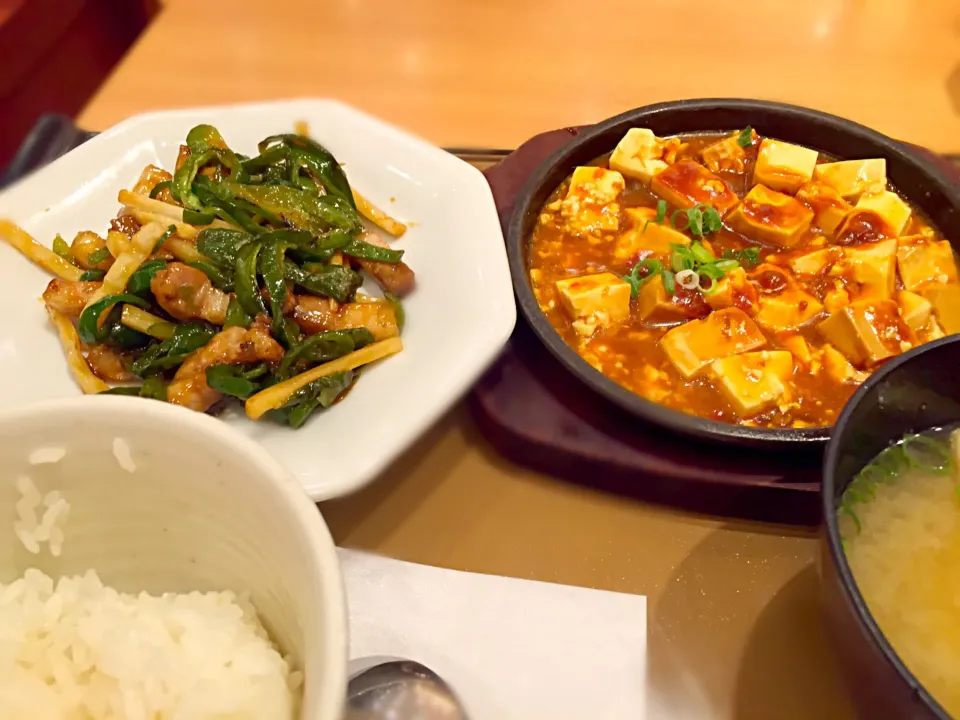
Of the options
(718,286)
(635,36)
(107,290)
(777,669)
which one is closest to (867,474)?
(777,669)

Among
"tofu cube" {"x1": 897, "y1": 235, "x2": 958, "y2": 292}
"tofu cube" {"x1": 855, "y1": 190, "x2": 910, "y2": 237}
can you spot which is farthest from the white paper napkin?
"tofu cube" {"x1": 855, "y1": 190, "x2": 910, "y2": 237}

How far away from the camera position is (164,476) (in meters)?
0.78

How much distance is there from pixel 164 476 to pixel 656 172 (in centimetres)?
169

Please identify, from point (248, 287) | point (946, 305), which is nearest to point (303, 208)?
point (248, 287)

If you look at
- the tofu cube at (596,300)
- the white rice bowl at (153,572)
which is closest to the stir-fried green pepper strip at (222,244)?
the tofu cube at (596,300)

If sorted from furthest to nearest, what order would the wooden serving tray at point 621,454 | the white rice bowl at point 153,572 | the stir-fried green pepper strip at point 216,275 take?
the stir-fried green pepper strip at point 216,275 < the wooden serving tray at point 621,454 < the white rice bowl at point 153,572

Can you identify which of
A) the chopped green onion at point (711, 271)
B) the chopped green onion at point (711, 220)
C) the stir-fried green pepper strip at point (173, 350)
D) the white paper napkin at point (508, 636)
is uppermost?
the chopped green onion at point (711, 220)

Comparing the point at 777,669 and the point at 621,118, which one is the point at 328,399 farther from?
the point at 621,118

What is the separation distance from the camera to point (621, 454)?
151 centimetres

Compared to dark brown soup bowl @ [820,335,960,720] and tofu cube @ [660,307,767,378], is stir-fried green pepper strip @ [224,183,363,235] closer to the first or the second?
tofu cube @ [660,307,767,378]

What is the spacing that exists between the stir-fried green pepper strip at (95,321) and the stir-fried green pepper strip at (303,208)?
39 centimetres

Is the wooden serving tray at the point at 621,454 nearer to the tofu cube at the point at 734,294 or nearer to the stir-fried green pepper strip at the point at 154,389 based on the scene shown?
the tofu cube at the point at 734,294

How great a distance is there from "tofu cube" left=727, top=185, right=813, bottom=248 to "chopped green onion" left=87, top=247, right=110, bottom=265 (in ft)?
5.27

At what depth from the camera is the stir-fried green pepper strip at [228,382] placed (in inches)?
62.8
